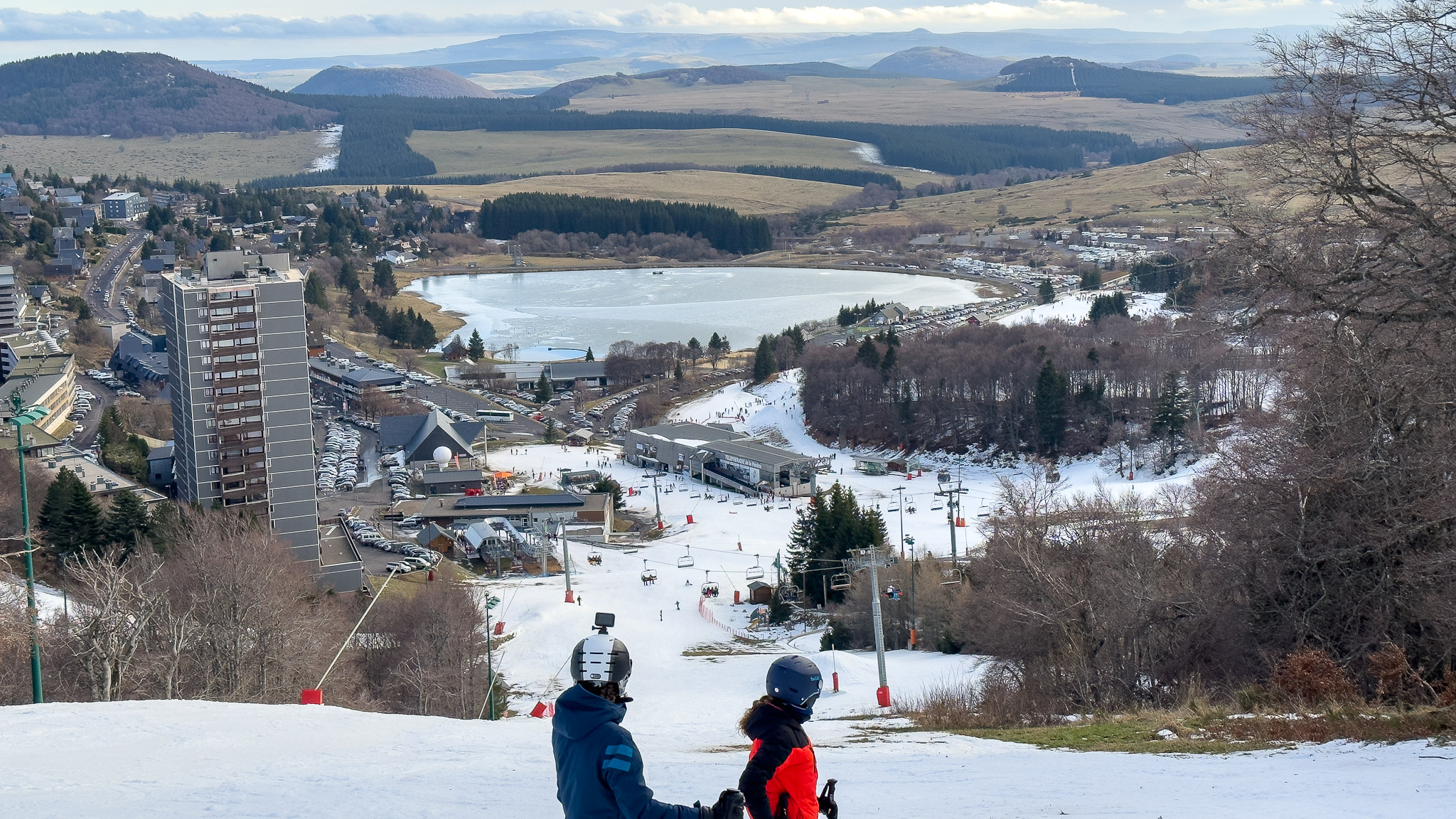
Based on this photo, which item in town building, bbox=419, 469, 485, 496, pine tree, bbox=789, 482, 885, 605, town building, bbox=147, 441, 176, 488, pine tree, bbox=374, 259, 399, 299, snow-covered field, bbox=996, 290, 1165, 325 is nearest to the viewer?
pine tree, bbox=789, 482, 885, 605

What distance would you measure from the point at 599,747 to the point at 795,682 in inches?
24.6

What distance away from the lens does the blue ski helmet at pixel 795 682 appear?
12.5 ft

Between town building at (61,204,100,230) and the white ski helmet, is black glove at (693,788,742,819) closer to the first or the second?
the white ski helmet

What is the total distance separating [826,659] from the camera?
1750 cm

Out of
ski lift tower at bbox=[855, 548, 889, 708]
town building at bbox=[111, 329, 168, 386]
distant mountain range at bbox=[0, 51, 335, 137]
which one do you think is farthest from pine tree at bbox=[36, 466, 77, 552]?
distant mountain range at bbox=[0, 51, 335, 137]

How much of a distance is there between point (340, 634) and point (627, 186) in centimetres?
10902

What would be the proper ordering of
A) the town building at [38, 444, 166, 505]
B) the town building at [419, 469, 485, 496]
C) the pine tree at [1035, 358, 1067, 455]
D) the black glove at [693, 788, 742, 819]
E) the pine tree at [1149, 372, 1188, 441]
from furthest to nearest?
the pine tree at [1035, 358, 1067, 455] → the pine tree at [1149, 372, 1188, 441] → the town building at [419, 469, 485, 496] → the town building at [38, 444, 166, 505] → the black glove at [693, 788, 742, 819]

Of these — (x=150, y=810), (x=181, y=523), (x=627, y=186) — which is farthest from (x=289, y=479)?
(x=627, y=186)

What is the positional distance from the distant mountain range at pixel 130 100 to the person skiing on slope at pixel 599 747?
183841 millimetres

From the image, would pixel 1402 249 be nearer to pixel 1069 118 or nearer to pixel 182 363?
pixel 182 363

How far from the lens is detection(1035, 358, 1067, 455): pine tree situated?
1591 inches

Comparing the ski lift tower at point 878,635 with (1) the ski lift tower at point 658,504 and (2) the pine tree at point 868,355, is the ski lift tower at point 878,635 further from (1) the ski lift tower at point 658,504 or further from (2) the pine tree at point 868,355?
(2) the pine tree at point 868,355

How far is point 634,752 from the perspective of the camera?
3.61 metres

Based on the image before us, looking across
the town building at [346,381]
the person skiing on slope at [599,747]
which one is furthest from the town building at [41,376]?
the person skiing on slope at [599,747]
